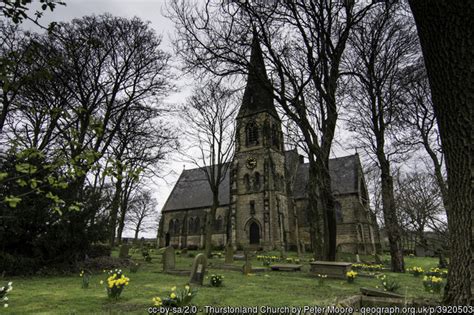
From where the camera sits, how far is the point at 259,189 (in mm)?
32094

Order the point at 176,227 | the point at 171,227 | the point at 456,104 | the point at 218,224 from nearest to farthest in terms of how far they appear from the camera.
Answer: the point at 456,104 → the point at 218,224 → the point at 176,227 → the point at 171,227

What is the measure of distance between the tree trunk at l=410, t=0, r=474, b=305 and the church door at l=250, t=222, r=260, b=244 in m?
28.3

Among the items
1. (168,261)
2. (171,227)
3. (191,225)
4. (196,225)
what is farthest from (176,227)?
(168,261)

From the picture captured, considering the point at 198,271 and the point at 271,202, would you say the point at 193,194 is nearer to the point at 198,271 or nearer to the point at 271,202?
the point at 271,202

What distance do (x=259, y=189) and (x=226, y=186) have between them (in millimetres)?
9330

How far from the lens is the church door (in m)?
31.1

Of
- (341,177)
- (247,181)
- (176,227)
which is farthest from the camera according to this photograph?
(176,227)

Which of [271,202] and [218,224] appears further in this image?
[218,224]

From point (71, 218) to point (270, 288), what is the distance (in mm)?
7758

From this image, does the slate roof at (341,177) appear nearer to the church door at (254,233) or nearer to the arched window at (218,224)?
the church door at (254,233)

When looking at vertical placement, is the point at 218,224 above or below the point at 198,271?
above

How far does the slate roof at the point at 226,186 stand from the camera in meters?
35.2

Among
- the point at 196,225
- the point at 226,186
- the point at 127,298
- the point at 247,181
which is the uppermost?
the point at 226,186

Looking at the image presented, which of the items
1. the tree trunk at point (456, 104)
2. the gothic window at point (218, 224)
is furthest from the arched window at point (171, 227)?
the tree trunk at point (456, 104)
